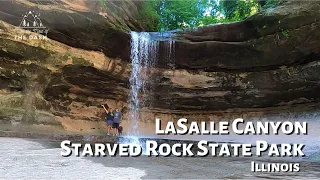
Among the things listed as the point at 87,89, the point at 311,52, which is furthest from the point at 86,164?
the point at 311,52

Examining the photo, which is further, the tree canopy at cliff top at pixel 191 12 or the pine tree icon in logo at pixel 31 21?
the tree canopy at cliff top at pixel 191 12

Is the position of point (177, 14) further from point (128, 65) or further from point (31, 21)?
point (31, 21)

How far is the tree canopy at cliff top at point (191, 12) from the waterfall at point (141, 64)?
11.9ft

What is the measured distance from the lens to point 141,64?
40.9 feet

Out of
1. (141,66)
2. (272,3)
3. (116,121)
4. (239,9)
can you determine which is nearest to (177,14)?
(239,9)

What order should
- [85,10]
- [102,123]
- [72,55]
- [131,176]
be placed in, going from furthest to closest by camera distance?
[102,123]
[72,55]
[85,10]
[131,176]

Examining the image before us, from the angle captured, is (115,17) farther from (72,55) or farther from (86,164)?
(86,164)

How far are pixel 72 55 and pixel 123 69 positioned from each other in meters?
2.17

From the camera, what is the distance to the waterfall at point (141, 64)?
1204cm

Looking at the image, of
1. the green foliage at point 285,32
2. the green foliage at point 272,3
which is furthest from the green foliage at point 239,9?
the green foliage at point 285,32

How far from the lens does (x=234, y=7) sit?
1703 cm

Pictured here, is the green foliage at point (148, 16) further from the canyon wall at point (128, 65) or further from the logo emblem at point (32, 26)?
the logo emblem at point (32, 26)

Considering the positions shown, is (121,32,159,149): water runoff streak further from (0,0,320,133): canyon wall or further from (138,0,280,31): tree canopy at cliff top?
(138,0,280,31): tree canopy at cliff top

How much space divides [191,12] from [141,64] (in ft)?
22.7
